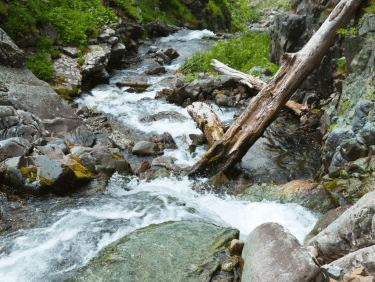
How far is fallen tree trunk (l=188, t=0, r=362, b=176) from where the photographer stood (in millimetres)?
6582

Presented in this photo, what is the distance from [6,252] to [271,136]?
24.5 ft

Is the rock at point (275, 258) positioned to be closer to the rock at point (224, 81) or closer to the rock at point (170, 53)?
the rock at point (224, 81)

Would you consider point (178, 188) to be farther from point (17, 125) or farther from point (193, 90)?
point (193, 90)

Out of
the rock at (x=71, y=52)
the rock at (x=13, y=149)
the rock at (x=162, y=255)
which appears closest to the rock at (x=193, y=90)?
the rock at (x=71, y=52)

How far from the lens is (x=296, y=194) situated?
17.3 feet

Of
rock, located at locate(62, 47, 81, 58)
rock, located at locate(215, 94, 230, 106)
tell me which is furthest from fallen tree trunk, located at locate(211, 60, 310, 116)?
rock, located at locate(62, 47, 81, 58)

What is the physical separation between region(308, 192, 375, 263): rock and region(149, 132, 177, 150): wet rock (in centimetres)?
599

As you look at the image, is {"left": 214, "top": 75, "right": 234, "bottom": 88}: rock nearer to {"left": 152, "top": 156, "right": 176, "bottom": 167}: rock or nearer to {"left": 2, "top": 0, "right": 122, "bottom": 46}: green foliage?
{"left": 152, "top": 156, "right": 176, "bottom": 167}: rock

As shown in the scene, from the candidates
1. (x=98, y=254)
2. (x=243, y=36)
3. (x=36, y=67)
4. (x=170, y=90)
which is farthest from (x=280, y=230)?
(x=243, y=36)

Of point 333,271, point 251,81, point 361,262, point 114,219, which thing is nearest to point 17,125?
point 114,219

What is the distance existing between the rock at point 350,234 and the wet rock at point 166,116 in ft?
25.0

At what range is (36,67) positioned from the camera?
1048cm

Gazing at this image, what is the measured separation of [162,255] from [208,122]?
496 cm

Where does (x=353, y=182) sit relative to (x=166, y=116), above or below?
above
